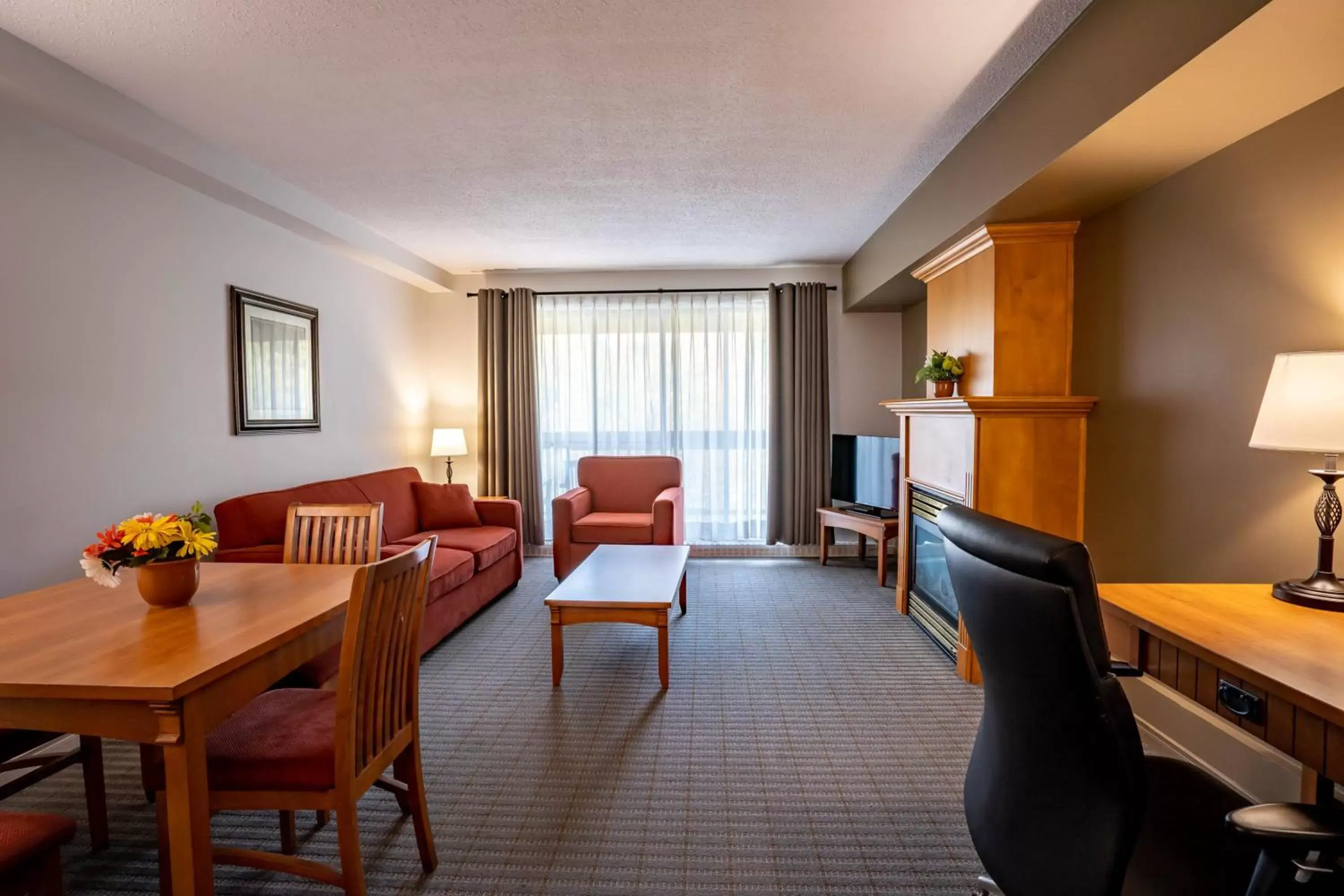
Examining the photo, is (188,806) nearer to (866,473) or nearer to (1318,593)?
(1318,593)

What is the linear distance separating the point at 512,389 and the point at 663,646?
11.1 feet

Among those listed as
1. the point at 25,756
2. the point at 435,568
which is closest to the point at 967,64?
the point at 435,568

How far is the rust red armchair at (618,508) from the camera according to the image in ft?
14.7

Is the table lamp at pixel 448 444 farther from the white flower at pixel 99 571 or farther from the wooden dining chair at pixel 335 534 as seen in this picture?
the white flower at pixel 99 571

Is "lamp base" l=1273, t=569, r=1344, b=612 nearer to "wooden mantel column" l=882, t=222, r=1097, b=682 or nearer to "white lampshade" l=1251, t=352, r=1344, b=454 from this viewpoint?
"white lampshade" l=1251, t=352, r=1344, b=454

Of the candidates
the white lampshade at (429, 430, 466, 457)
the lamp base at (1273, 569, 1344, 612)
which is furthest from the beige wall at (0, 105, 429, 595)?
the lamp base at (1273, 569, 1344, 612)

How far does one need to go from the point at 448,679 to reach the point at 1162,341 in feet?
11.2

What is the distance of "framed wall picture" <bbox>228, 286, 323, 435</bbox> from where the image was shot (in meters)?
3.36

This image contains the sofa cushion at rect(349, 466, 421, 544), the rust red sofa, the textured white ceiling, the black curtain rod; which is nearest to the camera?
the textured white ceiling

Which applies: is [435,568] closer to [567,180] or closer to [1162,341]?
[567,180]

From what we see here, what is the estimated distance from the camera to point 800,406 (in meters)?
5.43

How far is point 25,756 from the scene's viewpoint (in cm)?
236

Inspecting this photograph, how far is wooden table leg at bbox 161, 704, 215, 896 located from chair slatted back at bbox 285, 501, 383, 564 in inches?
46.0

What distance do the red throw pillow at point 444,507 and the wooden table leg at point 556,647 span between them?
6.31 feet
